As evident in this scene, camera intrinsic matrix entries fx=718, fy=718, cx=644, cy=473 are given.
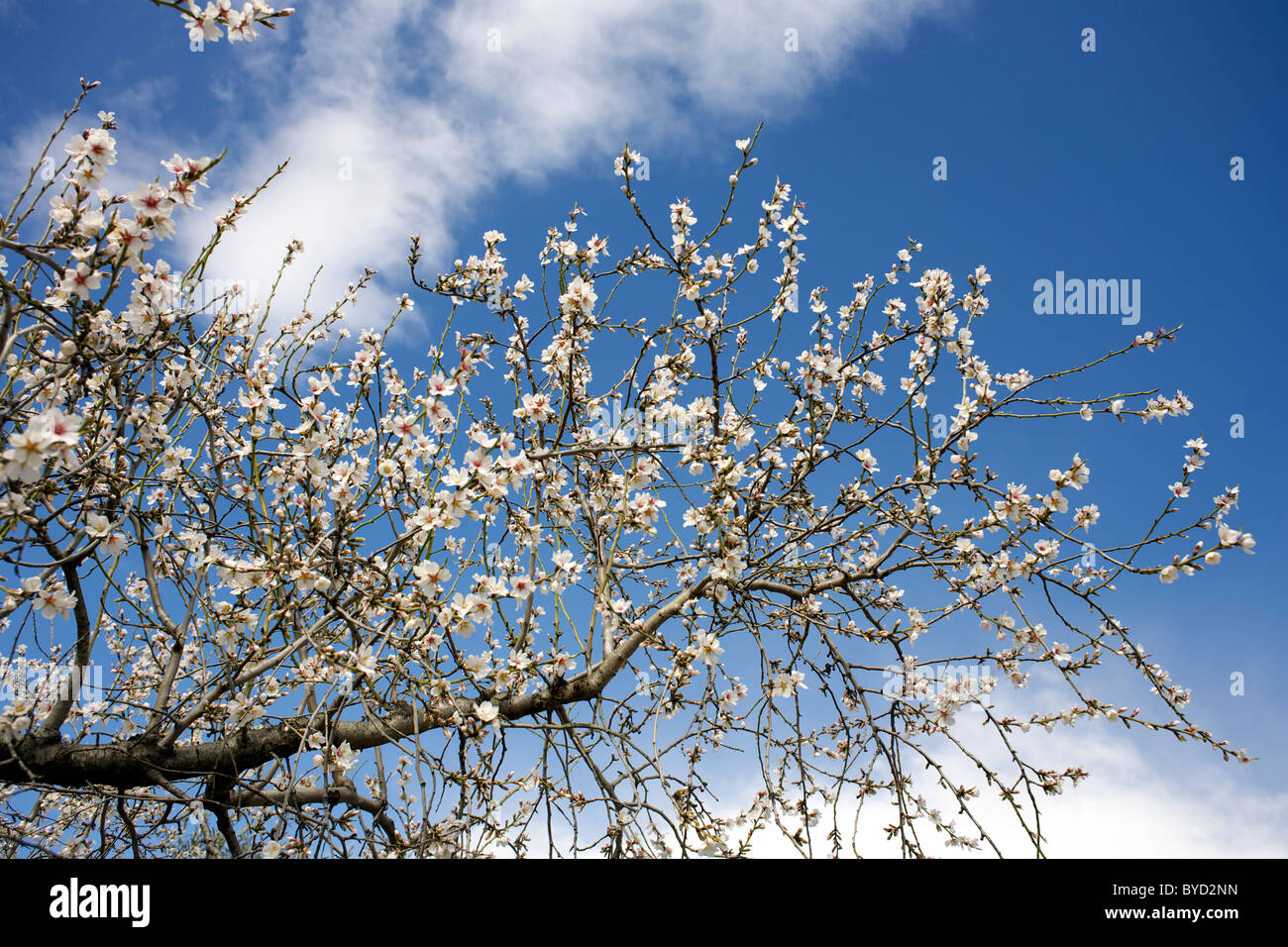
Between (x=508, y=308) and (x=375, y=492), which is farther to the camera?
(x=508, y=308)

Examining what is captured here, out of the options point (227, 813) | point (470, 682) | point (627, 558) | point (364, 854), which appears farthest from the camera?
point (627, 558)

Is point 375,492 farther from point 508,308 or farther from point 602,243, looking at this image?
point 602,243

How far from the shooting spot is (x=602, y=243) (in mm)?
3289

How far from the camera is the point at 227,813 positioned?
3287 millimetres

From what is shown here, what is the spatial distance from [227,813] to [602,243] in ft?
10.2

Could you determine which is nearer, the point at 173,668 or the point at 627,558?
the point at 173,668
